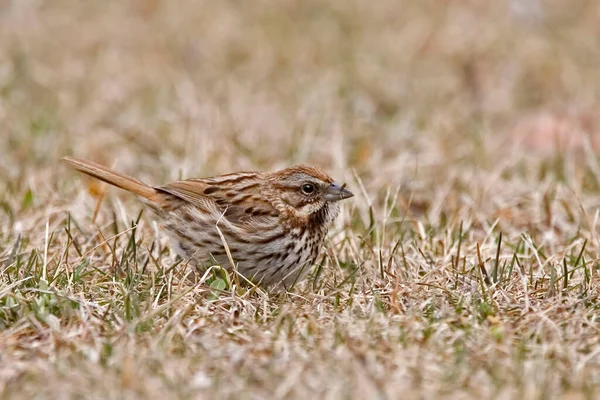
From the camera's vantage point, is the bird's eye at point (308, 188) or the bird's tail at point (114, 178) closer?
the bird's eye at point (308, 188)

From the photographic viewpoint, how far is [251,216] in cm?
641

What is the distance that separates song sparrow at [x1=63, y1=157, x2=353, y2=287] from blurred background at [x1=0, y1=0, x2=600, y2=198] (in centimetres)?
129

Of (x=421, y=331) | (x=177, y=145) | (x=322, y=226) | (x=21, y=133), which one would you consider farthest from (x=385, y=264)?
(x=21, y=133)

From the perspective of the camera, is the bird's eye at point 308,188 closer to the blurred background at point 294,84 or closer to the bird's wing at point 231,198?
the bird's wing at point 231,198

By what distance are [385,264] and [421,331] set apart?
132 cm

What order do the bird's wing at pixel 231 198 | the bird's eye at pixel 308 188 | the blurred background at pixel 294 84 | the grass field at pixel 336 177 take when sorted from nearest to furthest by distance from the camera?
the grass field at pixel 336 177 < the bird's wing at pixel 231 198 < the bird's eye at pixel 308 188 < the blurred background at pixel 294 84

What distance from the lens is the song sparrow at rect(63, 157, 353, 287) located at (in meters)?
6.25

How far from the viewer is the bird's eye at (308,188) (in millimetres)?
6531

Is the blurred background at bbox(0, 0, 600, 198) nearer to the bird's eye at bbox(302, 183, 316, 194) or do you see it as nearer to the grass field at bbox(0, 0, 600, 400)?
the grass field at bbox(0, 0, 600, 400)

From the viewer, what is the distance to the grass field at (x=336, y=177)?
481cm

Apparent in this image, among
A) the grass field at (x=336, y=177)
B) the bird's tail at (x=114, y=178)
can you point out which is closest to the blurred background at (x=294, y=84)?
the grass field at (x=336, y=177)

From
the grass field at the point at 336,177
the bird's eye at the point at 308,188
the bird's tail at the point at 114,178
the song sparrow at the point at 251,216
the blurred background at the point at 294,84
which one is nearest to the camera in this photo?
the grass field at the point at 336,177

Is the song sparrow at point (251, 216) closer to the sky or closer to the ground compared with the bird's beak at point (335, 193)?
closer to the ground

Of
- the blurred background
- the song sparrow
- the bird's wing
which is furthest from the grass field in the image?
the bird's wing
